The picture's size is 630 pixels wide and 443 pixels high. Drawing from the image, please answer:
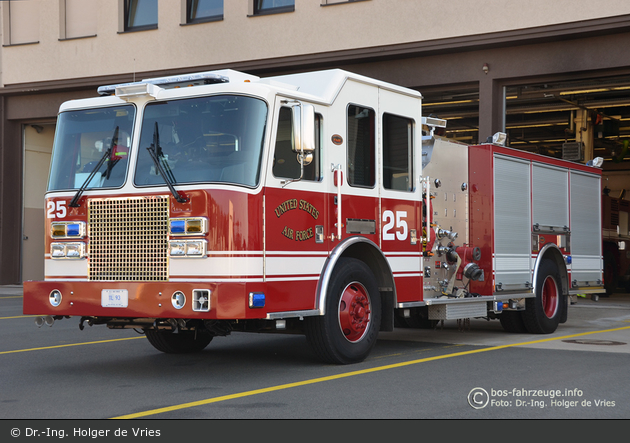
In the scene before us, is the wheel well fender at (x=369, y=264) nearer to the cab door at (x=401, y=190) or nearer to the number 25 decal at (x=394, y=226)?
the cab door at (x=401, y=190)

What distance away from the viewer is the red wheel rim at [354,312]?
835 centimetres

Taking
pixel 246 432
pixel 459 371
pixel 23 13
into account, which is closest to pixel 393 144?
pixel 459 371

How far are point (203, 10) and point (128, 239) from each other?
14.9m

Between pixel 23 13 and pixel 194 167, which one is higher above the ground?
pixel 23 13

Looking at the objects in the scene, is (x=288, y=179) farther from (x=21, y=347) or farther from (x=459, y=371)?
(x=21, y=347)

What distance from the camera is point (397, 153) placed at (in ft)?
30.6

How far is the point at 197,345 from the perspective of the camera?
32.5ft

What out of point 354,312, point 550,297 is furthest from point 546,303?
point 354,312

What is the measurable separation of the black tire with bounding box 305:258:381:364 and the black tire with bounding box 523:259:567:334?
12.5 feet

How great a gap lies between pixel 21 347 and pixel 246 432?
239 inches

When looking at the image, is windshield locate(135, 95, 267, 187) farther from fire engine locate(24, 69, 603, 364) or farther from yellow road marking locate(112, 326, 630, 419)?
yellow road marking locate(112, 326, 630, 419)

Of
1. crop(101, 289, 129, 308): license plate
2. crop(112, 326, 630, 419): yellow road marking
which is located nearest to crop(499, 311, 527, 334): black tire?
crop(112, 326, 630, 419): yellow road marking

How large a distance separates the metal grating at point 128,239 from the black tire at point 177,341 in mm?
1864

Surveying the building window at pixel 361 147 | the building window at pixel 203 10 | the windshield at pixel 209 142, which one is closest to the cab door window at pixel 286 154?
the windshield at pixel 209 142
